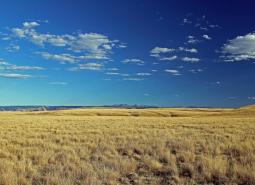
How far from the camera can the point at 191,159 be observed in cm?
1206

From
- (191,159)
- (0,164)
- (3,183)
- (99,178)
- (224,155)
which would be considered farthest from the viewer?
(224,155)

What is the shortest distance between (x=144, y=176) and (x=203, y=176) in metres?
1.56

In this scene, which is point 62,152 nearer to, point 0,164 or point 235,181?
point 0,164

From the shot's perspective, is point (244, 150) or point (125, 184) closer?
point (125, 184)

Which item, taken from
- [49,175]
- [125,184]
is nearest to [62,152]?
[49,175]

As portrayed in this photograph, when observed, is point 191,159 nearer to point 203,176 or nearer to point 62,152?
point 203,176

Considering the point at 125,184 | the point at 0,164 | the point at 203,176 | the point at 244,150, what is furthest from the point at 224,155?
the point at 0,164

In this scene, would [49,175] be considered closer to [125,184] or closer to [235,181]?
[125,184]

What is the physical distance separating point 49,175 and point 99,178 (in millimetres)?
1284

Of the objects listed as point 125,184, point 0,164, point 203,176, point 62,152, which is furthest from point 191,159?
point 0,164

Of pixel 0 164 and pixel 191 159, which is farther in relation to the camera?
pixel 191 159

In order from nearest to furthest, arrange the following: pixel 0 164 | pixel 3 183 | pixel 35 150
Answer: pixel 3 183 → pixel 0 164 → pixel 35 150

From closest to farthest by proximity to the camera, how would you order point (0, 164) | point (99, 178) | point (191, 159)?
point (99, 178), point (0, 164), point (191, 159)

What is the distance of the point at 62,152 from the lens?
13.7m
